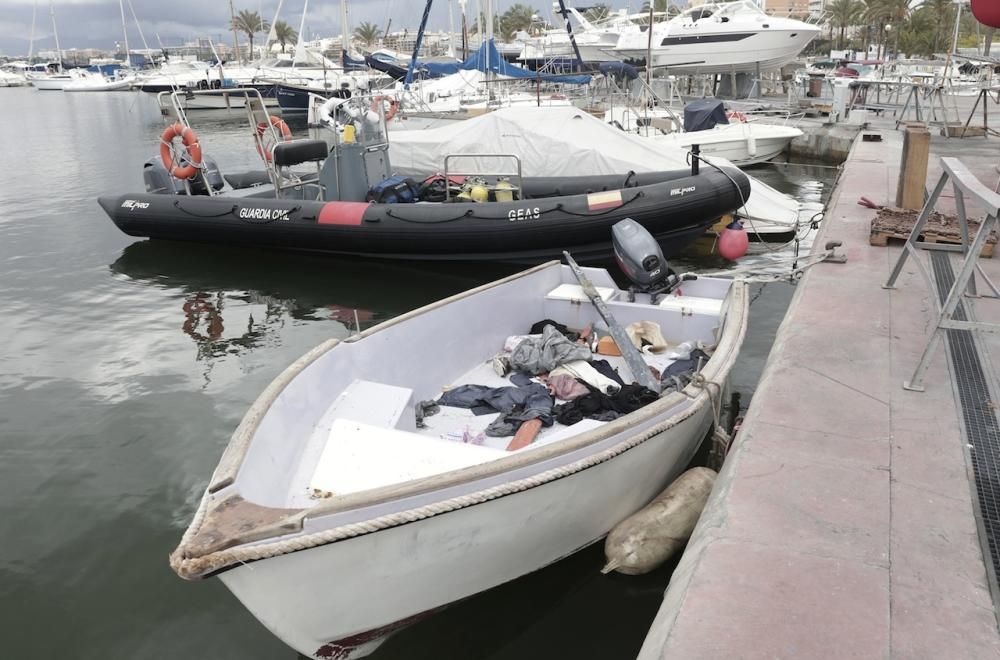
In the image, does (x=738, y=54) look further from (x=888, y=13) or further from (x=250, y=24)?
(x=250, y=24)

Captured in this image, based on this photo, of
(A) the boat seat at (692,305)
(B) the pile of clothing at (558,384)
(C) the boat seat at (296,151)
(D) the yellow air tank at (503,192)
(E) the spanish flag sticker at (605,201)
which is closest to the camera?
(B) the pile of clothing at (558,384)

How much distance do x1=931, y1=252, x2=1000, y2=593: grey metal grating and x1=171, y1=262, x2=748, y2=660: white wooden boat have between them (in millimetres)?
1338

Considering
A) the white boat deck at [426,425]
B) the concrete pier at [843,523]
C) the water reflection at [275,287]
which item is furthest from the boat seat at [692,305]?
the water reflection at [275,287]

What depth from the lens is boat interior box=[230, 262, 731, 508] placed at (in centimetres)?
374

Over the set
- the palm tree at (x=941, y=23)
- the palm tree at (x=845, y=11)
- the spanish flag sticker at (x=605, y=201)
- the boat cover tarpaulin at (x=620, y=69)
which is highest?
the palm tree at (x=845, y=11)

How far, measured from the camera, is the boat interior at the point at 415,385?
12.3ft

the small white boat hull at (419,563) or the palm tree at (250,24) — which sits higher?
→ the palm tree at (250,24)

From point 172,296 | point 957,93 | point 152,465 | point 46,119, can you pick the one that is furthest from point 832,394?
point 46,119

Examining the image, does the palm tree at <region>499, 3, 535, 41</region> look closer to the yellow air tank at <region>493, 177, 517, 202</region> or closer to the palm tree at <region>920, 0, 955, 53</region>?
the palm tree at <region>920, 0, 955, 53</region>

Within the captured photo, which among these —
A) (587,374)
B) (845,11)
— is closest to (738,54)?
(845,11)

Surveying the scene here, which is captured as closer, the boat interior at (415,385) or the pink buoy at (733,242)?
the boat interior at (415,385)

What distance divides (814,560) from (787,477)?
1.91 ft

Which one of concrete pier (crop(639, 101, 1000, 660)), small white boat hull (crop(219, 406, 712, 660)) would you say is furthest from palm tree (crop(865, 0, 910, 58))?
small white boat hull (crop(219, 406, 712, 660))

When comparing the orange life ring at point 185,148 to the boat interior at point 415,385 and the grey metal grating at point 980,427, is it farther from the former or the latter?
the grey metal grating at point 980,427
